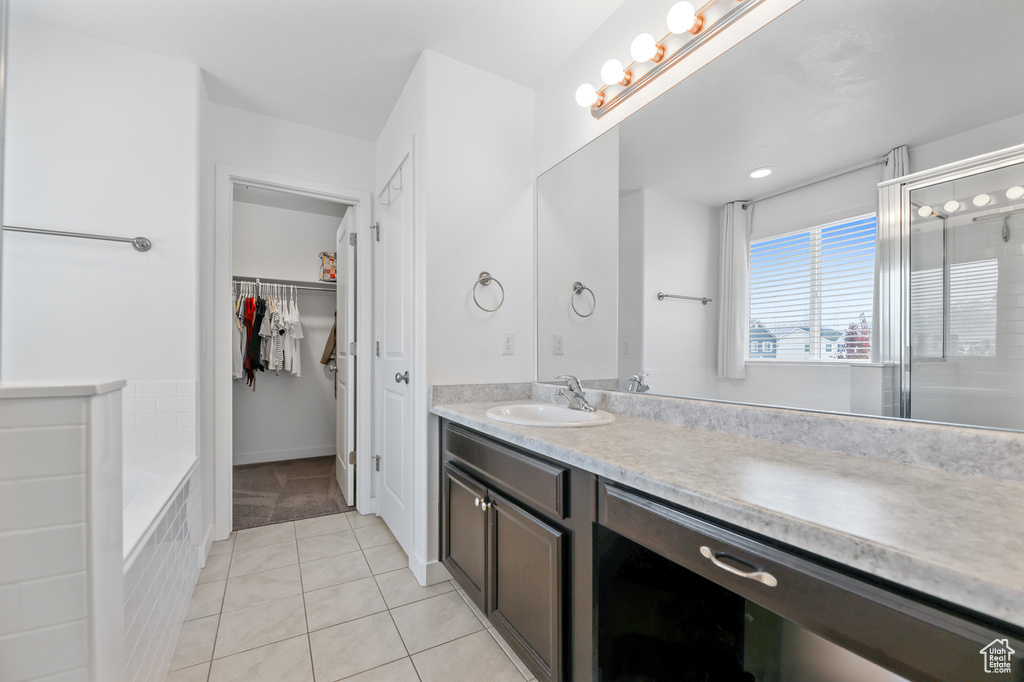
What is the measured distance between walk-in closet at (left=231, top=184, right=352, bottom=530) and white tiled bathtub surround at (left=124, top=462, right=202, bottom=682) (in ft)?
5.40

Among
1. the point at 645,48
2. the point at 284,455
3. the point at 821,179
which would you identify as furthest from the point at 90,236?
the point at 821,179

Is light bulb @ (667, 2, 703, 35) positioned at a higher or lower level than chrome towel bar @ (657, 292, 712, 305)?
higher

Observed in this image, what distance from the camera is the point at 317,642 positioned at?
5.34ft

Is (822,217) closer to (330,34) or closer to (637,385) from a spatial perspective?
(637,385)

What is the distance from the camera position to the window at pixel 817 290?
1064mm

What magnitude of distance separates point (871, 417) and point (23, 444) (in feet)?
5.74

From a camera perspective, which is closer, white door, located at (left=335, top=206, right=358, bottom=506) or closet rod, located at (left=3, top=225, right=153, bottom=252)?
closet rod, located at (left=3, top=225, right=153, bottom=252)

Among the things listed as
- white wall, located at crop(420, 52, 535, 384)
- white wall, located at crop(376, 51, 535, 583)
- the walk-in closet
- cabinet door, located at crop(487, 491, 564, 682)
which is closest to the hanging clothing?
the walk-in closet

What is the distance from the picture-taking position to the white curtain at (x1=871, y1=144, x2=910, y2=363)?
101 centimetres

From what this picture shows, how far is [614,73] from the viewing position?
1.71 meters

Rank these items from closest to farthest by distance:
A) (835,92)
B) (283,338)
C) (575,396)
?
(835,92) → (575,396) → (283,338)

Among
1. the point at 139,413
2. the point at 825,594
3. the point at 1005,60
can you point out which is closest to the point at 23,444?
the point at 825,594

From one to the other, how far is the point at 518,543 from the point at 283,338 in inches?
134

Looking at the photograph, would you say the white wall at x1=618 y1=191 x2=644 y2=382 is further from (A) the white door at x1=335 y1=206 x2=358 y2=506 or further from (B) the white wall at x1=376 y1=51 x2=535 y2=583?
(A) the white door at x1=335 y1=206 x2=358 y2=506
